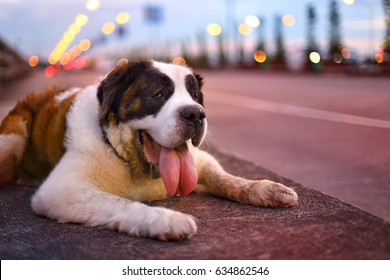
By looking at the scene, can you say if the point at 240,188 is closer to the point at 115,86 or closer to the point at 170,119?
the point at 170,119

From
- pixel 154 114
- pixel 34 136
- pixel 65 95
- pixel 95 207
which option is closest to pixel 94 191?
pixel 95 207

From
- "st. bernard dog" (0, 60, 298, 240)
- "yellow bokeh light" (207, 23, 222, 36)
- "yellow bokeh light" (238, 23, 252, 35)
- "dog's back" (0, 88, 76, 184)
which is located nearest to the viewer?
"st. bernard dog" (0, 60, 298, 240)

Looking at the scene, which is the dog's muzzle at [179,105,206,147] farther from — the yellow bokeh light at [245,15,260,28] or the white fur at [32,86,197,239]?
the yellow bokeh light at [245,15,260,28]

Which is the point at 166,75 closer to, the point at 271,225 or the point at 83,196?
the point at 83,196

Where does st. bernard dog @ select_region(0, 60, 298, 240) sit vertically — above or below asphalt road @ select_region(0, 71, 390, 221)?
above

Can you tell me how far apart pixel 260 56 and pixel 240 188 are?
→ 57526 mm

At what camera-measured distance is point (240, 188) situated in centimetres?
391

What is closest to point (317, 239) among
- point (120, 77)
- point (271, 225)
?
point (271, 225)

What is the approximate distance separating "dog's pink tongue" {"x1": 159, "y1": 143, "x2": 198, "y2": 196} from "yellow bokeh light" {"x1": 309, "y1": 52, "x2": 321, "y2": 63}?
39.8m

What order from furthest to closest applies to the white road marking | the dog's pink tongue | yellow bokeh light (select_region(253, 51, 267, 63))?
yellow bokeh light (select_region(253, 51, 267, 63)), the white road marking, the dog's pink tongue

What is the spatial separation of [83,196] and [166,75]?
3.40 feet

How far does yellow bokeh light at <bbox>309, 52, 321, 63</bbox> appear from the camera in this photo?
1671 inches

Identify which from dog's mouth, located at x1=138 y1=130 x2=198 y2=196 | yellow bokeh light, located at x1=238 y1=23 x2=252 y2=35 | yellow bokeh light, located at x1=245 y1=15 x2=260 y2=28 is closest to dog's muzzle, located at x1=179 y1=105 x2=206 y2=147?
dog's mouth, located at x1=138 y1=130 x2=198 y2=196

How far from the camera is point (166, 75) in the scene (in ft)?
12.7
